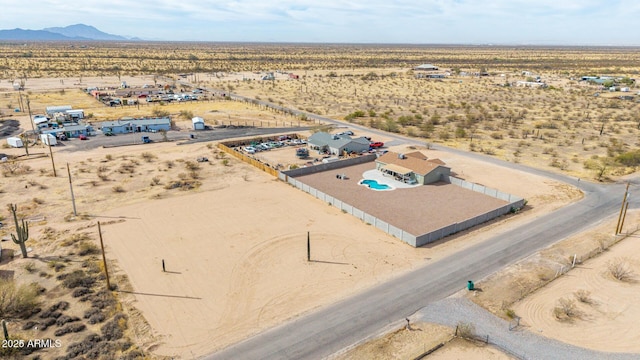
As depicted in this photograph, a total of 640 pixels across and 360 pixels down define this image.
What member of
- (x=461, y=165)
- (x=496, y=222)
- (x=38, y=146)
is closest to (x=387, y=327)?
(x=496, y=222)

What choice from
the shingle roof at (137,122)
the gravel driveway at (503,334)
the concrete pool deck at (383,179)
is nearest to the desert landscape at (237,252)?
the gravel driveway at (503,334)

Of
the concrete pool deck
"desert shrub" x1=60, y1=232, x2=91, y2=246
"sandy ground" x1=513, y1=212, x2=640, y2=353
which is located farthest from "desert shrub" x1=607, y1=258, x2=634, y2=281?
"desert shrub" x1=60, y1=232, x2=91, y2=246

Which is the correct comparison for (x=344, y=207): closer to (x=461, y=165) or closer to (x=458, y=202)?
(x=458, y=202)

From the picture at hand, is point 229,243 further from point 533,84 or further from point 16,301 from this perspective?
point 533,84

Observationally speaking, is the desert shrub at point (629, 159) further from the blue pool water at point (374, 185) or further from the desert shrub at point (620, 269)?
the blue pool water at point (374, 185)

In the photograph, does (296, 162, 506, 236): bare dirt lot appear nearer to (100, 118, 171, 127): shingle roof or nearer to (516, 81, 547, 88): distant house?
(100, 118, 171, 127): shingle roof

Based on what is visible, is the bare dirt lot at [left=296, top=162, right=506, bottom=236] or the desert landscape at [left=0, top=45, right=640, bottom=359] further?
the bare dirt lot at [left=296, top=162, right=506, bottom=236]
